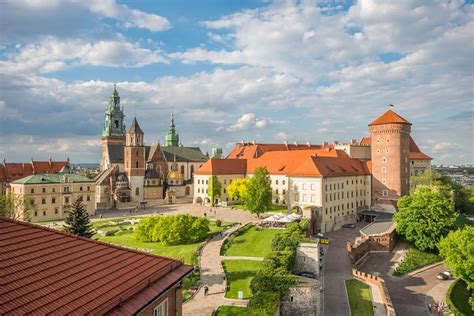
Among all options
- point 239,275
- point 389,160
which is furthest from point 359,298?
point 389,160

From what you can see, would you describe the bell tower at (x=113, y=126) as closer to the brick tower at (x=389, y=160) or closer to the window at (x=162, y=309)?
the brick tower at (x=389, y=160)

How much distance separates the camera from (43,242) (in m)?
9.92

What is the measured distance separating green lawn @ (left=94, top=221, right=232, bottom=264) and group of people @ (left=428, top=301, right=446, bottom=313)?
23304mm

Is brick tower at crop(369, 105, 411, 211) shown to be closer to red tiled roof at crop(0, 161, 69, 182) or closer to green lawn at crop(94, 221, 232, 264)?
green lawn at crop(94, 221, 232, 264)

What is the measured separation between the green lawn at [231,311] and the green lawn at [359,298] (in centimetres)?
961

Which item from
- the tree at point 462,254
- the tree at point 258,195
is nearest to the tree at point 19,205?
the tree at point 258,195

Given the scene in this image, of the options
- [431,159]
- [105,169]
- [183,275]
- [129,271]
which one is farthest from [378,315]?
[105,169]

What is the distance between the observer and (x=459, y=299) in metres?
34.9

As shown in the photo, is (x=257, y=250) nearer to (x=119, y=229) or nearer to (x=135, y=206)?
(x=119, y=229)

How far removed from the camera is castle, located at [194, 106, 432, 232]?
179 ft

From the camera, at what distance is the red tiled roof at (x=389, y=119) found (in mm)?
62991

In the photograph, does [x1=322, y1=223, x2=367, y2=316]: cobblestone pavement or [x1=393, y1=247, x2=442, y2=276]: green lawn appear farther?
[x1=393, y1=247, x2=442, y2=276]: green lawn

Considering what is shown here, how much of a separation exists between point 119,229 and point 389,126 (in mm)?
49888

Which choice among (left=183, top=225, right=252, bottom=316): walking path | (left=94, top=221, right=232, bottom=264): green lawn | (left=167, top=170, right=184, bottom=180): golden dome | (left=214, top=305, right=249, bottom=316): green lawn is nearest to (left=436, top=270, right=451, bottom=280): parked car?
(left=183, top=225, right=252, bottom=316): walking path
